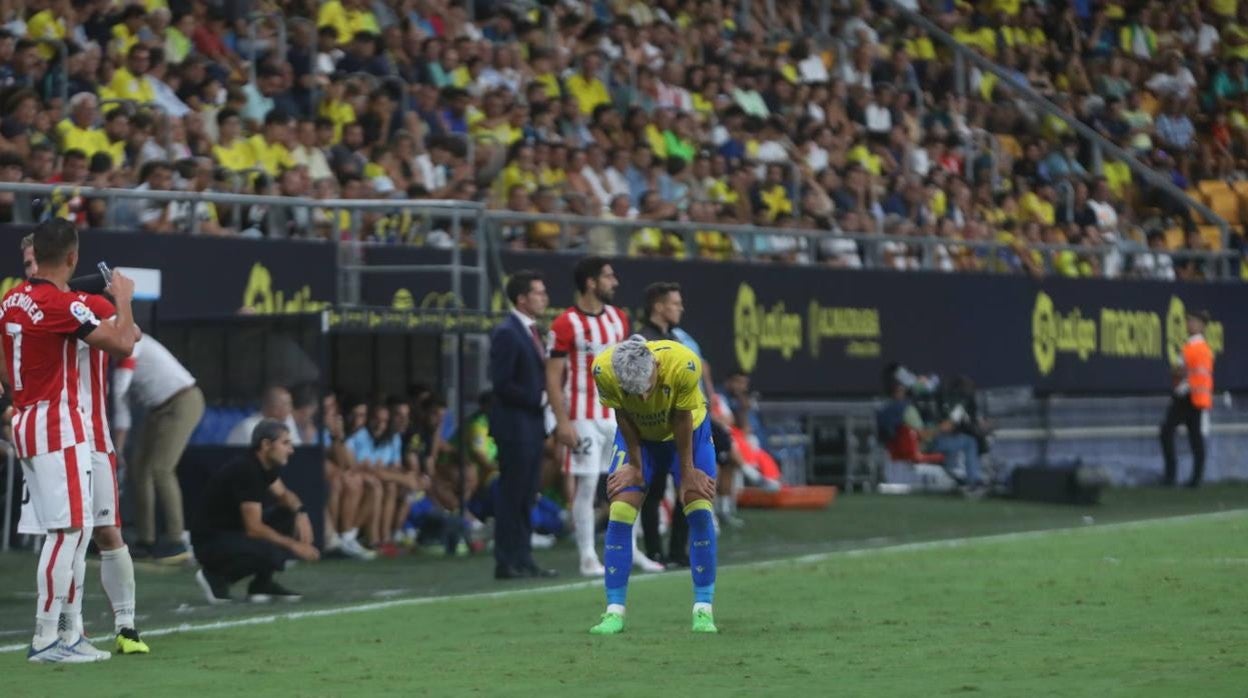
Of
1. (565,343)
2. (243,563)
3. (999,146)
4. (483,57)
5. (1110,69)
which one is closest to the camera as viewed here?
(243,563)

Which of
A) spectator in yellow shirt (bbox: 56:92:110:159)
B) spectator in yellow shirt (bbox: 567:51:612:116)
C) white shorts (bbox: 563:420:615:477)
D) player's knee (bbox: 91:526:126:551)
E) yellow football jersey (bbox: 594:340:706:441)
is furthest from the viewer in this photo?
spectator in yellow shirt (bbox: 567:51:612:116)

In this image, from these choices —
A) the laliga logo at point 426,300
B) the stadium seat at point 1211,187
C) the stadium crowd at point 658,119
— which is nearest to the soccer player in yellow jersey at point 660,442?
the stadium crowd at point 658,119

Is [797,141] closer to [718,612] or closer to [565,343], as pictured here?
[565,343]

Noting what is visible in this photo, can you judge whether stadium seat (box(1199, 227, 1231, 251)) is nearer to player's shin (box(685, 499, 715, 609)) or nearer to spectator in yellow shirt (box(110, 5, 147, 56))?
spectator in yellow shirt (box(110, 5, 147, 56))

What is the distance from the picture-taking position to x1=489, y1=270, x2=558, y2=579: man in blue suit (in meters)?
14.6

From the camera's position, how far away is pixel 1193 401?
25938 millimetres

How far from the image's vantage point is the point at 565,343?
1492 cm

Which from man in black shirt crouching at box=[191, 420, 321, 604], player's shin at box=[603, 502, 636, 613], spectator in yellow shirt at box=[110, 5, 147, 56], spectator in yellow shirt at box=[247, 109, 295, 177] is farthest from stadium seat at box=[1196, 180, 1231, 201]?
player's shin at box=[603, 502, 636, 613]

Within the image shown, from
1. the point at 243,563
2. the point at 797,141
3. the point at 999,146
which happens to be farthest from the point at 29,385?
the point at 999,146

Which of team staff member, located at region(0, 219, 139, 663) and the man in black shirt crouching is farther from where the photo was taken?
the man in black shirt crouching

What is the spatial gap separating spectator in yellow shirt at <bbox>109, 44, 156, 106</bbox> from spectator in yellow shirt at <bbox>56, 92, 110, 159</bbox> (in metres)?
1.09

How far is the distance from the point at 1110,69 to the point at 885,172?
723 centimetres

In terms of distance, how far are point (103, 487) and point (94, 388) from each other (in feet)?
1.48

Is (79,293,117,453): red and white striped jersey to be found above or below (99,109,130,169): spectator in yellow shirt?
below
